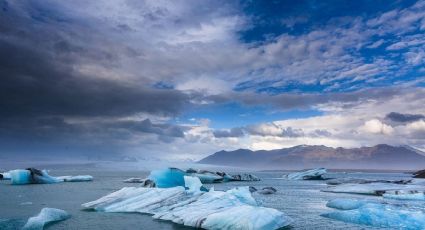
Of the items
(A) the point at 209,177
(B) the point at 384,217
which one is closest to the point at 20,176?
(A) the point at 209,177

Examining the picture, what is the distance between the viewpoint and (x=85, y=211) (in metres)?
21.5

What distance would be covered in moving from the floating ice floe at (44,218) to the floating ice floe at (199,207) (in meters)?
3.40

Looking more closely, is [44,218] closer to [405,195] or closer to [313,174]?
[405,195]

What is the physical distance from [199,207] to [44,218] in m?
6.85

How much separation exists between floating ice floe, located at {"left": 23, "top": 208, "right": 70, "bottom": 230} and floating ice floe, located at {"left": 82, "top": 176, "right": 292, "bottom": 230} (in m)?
3.40

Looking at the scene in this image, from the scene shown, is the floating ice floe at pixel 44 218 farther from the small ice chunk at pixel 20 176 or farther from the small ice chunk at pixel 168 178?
the small ice chunk at pixel 20 176

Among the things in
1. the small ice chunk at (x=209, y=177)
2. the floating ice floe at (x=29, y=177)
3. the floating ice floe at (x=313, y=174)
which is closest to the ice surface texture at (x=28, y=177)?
the floating ice floe at (x=29, y=177)

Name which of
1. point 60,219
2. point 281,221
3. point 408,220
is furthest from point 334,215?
point 60,219

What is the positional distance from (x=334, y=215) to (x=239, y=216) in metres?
7.07

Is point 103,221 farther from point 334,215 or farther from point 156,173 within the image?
point 156,173

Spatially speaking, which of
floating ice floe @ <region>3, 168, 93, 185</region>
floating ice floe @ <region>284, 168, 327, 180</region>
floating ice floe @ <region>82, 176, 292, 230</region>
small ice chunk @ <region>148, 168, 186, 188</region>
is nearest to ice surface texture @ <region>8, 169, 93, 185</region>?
floating ice floe @ <region>3, 168, 93, 185</region>

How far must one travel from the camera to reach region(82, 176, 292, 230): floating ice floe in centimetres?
1466

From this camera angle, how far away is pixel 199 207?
58.4ft

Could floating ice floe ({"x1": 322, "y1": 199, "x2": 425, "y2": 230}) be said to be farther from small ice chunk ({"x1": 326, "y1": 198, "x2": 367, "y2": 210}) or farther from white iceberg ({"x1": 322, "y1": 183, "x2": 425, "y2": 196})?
white iceberg ({"x1": 322, "y1": 183, "x2": 425, "y2": 196})
